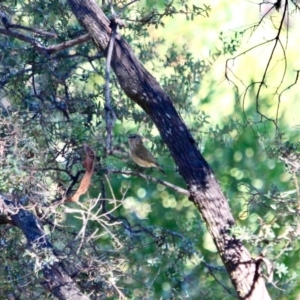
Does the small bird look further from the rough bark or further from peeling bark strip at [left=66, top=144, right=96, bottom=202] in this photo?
peeling bark strip at [left=66, top=144, right=96, bottom=202]

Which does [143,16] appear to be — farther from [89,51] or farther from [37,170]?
[37,170]

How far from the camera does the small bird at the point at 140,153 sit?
17.7 feet

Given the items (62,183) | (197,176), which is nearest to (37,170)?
(62,183)

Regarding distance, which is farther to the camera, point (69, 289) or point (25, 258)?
point (25, 258)

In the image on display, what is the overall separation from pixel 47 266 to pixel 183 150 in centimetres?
103

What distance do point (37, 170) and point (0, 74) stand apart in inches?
55.6

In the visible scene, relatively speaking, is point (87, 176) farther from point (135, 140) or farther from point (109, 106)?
point (135, 140)

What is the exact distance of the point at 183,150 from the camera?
447cm

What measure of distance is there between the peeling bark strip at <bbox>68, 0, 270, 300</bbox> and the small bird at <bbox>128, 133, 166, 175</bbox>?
0.91 m

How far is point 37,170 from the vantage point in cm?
411

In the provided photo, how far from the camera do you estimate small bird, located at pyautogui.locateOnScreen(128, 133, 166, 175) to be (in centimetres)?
541

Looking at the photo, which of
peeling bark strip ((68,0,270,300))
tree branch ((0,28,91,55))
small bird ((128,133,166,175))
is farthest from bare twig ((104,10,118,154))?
small bird ((128,133,166,175))

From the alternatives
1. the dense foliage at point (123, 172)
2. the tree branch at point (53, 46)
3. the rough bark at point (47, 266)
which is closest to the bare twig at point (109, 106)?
the tree branch at point (53, 46)

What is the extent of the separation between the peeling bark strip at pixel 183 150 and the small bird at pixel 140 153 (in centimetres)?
91
